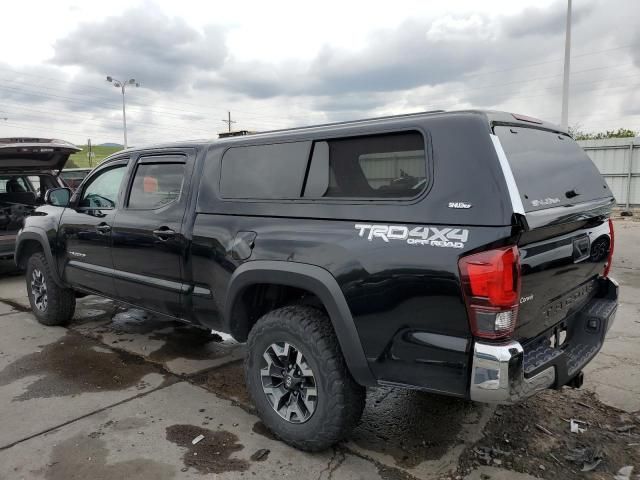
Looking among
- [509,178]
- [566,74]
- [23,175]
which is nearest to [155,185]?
[509,178]

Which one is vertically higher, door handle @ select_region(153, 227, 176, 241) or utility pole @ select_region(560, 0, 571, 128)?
utility pole @ select_region(560, 0, 571, 128)

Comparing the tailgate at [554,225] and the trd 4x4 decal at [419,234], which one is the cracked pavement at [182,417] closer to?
the tailgate at [554,225]

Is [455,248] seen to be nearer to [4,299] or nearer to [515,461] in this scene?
[515,461]

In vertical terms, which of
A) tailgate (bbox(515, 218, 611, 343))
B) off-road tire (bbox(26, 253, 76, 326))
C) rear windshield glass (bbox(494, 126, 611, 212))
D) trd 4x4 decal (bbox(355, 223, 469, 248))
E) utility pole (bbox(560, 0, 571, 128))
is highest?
utility pole (bbox(560, 0, 571, 128))

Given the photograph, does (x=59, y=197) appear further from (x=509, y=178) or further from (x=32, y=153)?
(x=509, y=178)

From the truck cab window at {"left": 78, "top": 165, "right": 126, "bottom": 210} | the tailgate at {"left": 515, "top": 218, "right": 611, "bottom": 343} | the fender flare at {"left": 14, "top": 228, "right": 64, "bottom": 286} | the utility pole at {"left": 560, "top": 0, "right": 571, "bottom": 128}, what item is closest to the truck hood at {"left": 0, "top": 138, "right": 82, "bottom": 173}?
the fender flare at {"left": 14, "top": 228, "right": 64, "bottom": 286}

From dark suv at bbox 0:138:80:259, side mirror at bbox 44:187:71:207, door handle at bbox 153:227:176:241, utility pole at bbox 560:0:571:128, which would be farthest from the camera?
utility pole at bbox 560:0:571:128

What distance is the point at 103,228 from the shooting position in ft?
14.6

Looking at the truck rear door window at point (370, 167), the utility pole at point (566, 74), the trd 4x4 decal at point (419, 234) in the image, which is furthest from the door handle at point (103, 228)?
the utility pole at point (566, 74)

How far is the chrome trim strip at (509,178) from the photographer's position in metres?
2.26

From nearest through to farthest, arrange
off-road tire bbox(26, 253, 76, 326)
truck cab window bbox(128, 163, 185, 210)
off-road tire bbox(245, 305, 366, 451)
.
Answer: off-road tire bbox(245, 305, 366, 451) → truck cab window bbox(128, 163, 185, 210) → off-road tire bbox(26, 253, 76, 326)

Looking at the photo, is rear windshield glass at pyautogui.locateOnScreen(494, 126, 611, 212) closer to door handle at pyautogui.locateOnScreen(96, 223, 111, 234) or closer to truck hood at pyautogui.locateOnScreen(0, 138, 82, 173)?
door handle at pyautogui.locateOnScreen(96, 223, 111, 234)

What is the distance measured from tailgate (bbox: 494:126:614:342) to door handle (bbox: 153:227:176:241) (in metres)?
2.37

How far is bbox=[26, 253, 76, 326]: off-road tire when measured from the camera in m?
5.37
